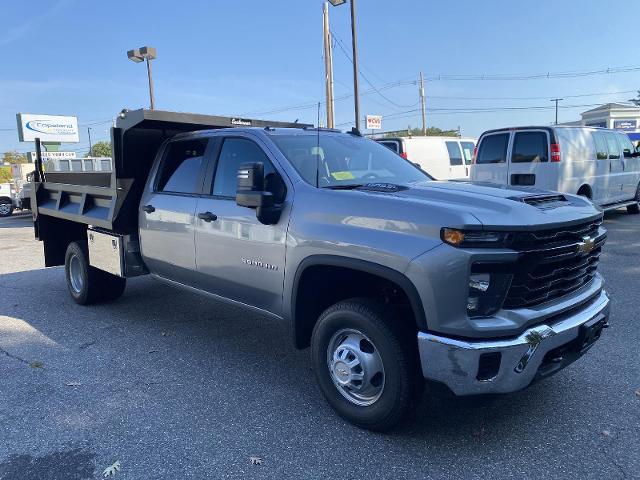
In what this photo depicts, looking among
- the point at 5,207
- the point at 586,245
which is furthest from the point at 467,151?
the point at 5,207

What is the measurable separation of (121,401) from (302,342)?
4.55ft

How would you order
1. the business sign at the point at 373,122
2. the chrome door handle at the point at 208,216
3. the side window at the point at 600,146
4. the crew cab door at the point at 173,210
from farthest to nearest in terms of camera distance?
the business sign at the point at 373,122 → the side window at the point at 600,146 → the crew cab door at the point at 173,210 → the chrome door handle at the point at 208,216

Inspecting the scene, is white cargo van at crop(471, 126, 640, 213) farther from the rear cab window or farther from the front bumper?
the front bumper

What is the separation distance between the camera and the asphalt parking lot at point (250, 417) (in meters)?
2.94

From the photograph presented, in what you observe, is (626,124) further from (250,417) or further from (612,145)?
(250,417)

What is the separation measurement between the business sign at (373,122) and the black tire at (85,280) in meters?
27.0

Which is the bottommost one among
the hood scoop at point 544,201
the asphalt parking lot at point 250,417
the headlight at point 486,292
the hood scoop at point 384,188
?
the asphalt parking lot at point 250,417

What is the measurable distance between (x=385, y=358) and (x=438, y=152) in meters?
12.4

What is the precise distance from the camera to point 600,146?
11383 mm

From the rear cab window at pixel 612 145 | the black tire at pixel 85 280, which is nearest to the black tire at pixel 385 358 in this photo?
the black tire at pixel 85 280

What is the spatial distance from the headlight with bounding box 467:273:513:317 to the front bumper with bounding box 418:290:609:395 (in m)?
0.17

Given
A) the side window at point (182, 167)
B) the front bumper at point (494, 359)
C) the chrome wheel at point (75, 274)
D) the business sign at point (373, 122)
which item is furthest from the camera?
the business sign at point (373, 122)

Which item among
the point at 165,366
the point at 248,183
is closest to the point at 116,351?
the point at 165,366

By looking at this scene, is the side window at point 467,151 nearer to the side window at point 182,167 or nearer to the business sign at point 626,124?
the side window at point 182,167
